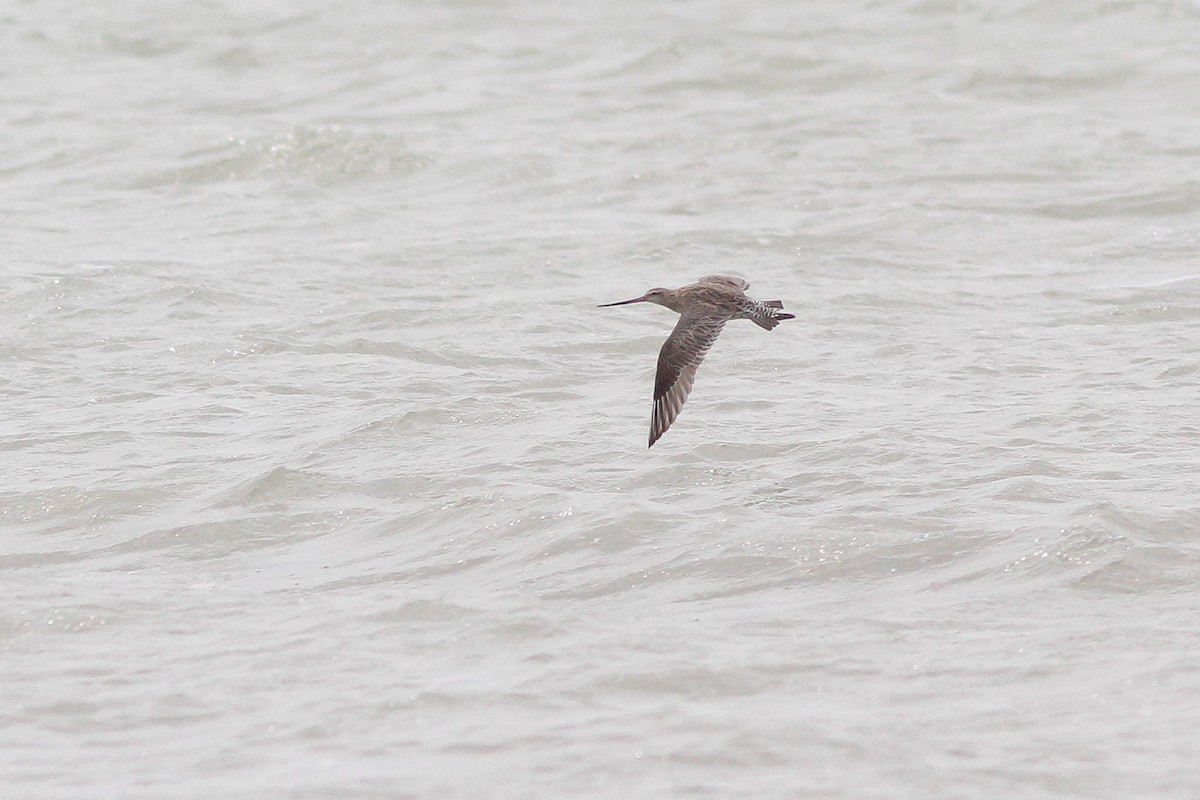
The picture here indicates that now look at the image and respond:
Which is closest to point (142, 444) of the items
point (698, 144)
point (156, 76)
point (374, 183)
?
point (374, 183)

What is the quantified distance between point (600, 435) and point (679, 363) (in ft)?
1.72

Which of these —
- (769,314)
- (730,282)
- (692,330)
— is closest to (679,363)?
(692,330)

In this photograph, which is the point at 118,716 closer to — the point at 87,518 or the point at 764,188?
the point at 87,518

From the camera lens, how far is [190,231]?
1071 centimetres

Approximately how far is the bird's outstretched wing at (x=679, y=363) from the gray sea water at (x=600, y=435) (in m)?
0.20

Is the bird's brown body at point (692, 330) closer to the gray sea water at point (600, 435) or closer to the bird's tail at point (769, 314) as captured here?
the bird's tail at point (769, 314)

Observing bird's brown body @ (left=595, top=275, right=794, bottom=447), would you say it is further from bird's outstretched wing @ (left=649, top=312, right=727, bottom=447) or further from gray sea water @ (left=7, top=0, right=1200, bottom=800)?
gray sea water @ (left=7, top=0, right=1200, bottom=800)

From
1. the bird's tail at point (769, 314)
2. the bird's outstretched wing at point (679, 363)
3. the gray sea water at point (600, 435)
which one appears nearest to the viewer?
the gray sea water at point (600, 435)

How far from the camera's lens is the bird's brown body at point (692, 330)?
22.5ft

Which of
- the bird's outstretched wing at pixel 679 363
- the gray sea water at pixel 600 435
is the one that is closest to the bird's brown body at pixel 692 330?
the bird's outstretched wing at pixel 679 363

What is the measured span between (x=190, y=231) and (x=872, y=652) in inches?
256

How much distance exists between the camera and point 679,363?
6.96 m

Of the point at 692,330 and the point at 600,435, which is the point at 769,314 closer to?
the point at 692,330

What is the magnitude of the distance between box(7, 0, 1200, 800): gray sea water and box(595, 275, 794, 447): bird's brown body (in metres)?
0.23
